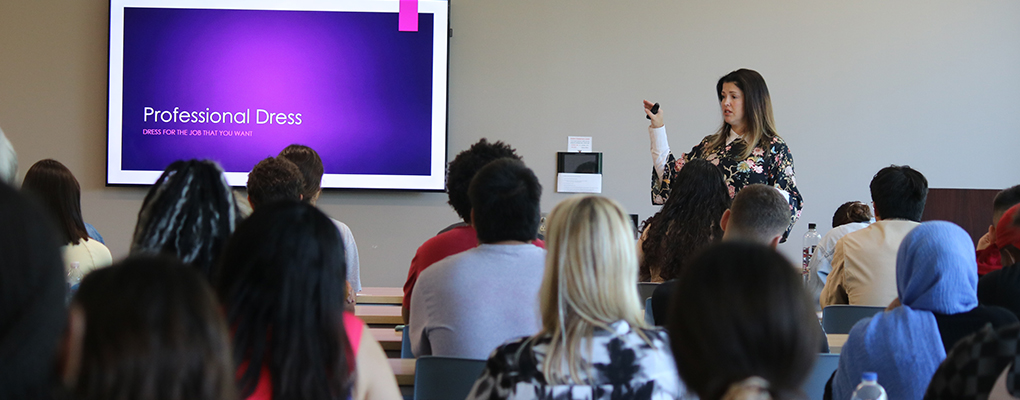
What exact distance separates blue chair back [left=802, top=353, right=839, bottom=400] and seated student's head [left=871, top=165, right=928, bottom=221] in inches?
50.9

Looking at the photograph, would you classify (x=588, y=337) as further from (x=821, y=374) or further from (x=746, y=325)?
(x=821, y=374)

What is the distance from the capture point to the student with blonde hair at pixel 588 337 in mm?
1388

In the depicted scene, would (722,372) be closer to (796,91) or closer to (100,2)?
(796,91)

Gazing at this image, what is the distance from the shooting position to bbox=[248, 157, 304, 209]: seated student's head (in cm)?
261

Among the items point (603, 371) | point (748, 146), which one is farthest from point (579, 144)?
point (603, 371)

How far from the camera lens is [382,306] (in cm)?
348

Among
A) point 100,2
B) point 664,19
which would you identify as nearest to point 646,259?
point 664,19

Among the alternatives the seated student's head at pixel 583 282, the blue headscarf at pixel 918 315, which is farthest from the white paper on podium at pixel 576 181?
the seated student's head at pixel 583 282

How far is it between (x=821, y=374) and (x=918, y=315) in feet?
1.18

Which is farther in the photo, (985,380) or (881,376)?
(881,376)

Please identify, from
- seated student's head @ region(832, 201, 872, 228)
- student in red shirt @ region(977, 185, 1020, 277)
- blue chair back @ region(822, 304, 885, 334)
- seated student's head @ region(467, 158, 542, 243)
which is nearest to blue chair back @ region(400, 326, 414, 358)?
seated student's head @ region(467, 158, 542, 243)

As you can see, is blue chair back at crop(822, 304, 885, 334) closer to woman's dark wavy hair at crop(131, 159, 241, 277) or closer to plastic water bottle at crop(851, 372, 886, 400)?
plastic water bottle at crop(851, 372, 886, 400)

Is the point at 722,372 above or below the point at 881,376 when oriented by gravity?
above

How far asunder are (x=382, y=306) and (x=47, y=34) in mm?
3554
